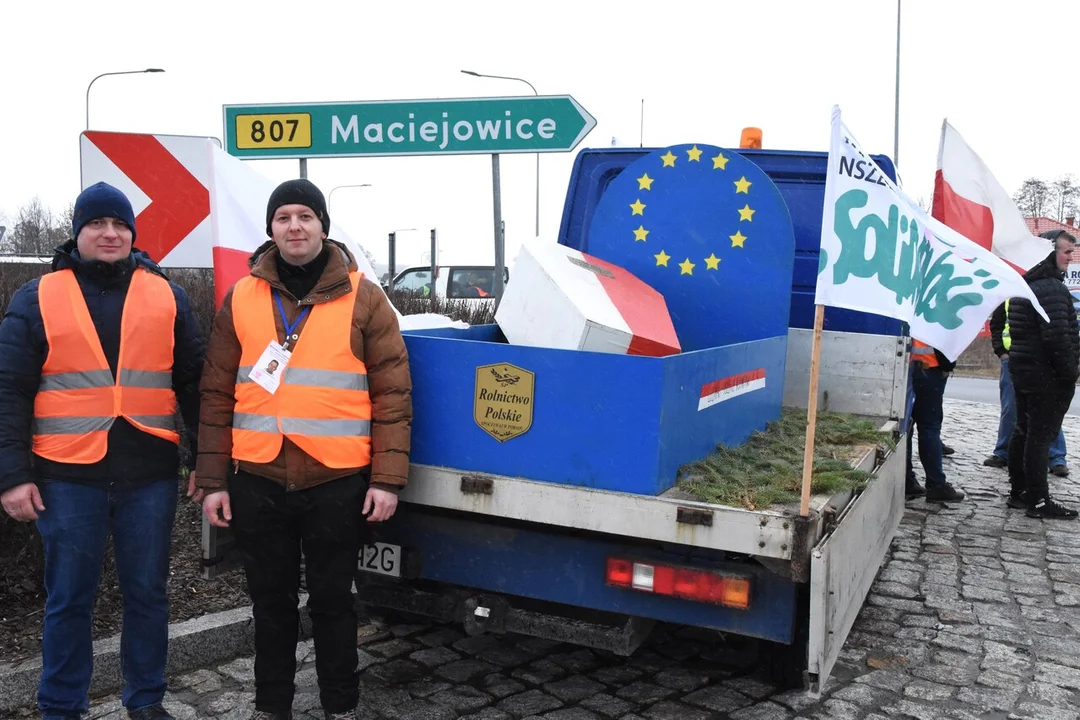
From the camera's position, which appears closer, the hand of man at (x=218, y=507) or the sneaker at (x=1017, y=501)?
the hand of man at (x=218, y=507)

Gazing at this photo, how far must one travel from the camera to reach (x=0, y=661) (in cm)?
382

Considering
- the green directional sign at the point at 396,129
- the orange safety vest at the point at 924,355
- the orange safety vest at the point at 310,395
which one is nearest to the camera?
the orange safety vest at the point at 310,395

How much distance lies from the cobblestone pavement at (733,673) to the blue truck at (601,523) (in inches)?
14.5

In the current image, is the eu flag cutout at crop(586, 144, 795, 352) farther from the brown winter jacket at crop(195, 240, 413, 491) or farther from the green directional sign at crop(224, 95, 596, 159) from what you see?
the brown winter jacket at crop(195, 240, 413, 491)

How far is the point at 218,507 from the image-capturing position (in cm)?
340

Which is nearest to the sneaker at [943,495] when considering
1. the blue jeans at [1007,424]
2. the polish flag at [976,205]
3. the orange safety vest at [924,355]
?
the orange safety vest at [924,355]

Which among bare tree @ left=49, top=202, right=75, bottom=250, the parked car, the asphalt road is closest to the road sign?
bare tree @ left=49, top=202, right=75, bottom=250

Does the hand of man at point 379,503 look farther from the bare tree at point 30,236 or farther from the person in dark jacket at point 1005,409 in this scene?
the bare tree at point 30,236

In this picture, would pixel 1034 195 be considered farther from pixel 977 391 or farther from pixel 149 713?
pixel 149 713

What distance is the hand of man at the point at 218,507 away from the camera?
3.38m

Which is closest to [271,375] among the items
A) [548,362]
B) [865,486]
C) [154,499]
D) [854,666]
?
→ [154,499]

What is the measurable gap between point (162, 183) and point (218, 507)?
1950 mm

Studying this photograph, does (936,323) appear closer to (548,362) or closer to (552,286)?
(552,286)

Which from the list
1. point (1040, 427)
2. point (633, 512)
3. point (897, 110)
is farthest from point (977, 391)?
point (633, 512)
